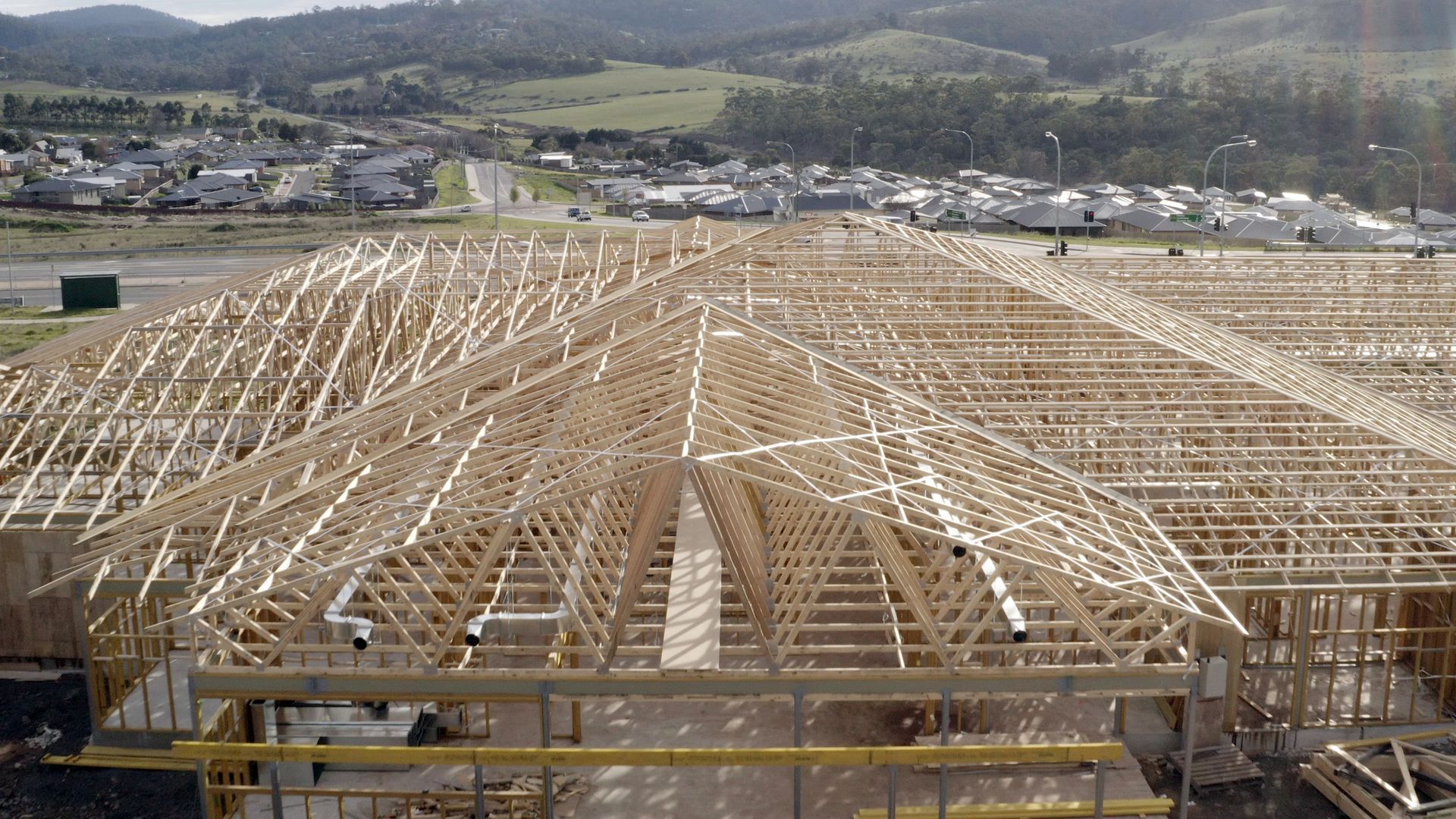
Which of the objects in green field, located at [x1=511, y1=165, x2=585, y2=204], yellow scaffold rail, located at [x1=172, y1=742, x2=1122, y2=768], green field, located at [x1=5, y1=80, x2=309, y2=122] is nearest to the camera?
yellow scaffold rail, located at [x1=172, y1=742, x2=1122, y2=768]

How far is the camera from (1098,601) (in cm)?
1642

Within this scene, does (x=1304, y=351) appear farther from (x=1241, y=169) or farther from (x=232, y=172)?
(x=232, y=172)

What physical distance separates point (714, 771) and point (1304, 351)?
14243 mm

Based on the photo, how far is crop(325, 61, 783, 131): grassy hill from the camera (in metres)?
148

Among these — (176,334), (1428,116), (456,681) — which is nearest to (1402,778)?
(456,681)

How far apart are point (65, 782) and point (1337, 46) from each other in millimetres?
185518

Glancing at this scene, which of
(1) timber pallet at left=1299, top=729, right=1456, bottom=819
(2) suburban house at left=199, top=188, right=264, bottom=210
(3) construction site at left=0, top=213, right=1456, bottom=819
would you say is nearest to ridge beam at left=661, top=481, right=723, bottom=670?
(3) construction site at left=0, top=213, right=1456, bottom=819

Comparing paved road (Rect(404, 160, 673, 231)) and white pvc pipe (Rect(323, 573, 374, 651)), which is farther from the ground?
paved road (Rect(404, 160, 673, 231))

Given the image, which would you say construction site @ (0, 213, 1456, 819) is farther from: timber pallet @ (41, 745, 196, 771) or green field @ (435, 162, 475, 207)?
green field @ (435, 162, 475, 207)

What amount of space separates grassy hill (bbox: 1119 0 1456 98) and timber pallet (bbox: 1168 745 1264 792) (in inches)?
5056

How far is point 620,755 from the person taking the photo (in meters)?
12.0

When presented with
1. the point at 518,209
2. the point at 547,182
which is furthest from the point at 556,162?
the point at 518,209

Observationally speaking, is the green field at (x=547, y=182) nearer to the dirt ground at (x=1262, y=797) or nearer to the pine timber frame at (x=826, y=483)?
the pine timber frame at (x=826, y=483)

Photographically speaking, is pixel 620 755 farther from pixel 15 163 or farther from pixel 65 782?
pixel 15 163
